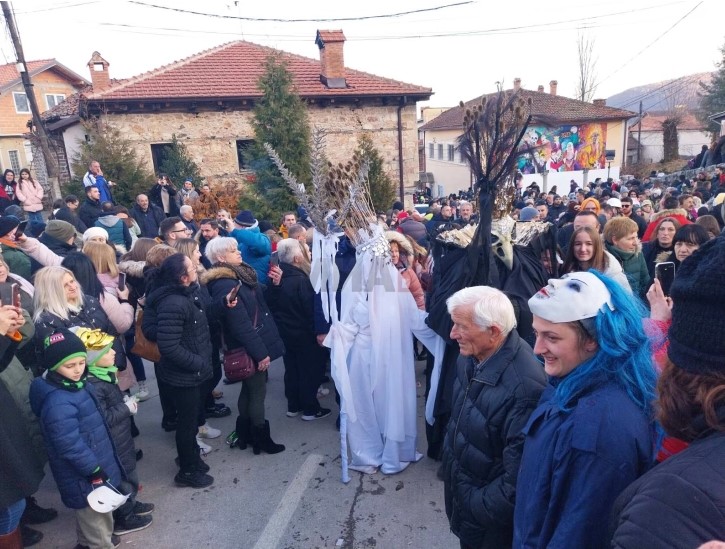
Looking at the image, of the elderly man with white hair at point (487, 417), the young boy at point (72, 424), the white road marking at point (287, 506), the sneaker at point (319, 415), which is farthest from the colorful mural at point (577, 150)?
the young boy at point (72, 424)

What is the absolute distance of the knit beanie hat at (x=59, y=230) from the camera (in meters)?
5.38

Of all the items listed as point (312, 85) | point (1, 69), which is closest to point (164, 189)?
point (312, 85)

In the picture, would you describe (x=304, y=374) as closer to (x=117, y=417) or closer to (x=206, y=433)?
(x=206, y=433)

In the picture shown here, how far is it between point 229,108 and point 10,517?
16.3m

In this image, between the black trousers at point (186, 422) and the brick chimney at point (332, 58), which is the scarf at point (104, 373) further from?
the brick chimney at point (332, 58)

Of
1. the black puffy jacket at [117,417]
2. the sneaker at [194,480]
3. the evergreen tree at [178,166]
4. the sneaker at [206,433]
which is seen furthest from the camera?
the evergreen tree at [178,166]

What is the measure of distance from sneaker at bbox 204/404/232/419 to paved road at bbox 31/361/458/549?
494mm

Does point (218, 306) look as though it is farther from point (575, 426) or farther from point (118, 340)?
point (575, 426)

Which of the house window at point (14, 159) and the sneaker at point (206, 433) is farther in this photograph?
the house window at point (14, 159)

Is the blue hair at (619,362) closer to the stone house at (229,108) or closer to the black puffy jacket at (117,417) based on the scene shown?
the black puffy jacket at (117,417)

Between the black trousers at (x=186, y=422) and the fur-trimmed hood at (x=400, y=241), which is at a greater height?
the fur-trimmed hood at (x=400, y=241)

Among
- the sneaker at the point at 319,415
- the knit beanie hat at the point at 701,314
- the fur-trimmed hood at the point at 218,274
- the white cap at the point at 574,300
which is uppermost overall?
the knit beanie hat at the point at 701,314

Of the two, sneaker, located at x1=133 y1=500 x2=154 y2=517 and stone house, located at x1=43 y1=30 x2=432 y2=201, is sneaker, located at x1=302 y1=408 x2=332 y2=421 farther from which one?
stone house, located at x1=43 y1=30 x2=432 y2=201

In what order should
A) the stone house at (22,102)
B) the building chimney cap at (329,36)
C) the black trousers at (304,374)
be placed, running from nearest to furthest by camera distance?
the black trousers at (304,374), the building chimney cap at (329,36), the stone house at (22,102)
